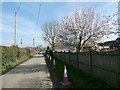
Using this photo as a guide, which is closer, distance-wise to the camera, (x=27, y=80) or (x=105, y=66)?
(x=105, y=66)

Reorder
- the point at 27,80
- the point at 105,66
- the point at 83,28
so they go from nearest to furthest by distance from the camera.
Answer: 1. the point at 105,66
2. the point at 27,80
3. the point at 83,28

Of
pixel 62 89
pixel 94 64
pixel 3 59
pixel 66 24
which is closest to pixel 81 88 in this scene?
pixel 62 89

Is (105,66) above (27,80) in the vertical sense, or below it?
above

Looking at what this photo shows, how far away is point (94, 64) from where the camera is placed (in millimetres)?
13273

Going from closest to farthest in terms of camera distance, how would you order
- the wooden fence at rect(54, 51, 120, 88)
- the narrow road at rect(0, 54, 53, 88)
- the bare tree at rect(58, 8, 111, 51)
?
the wooden fence at rect(54, 51, 120, 88)
the narrow road at rect(0, 54, 53, 88)
the bare tree at rect(58, 8, 111, 51)

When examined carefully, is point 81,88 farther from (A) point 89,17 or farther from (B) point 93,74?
(A) point 89,17

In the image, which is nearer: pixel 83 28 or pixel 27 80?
pixel 27 80

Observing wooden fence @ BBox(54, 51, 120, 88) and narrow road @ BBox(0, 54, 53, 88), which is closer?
wooden fence @ BBox(54, 51, 120, 88)

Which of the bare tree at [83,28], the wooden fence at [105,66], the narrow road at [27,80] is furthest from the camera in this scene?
the bare tree at [83,28]

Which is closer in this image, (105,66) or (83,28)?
(105,66)

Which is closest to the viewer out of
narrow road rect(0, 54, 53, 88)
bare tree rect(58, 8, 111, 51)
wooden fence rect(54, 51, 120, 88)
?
wooden fence rect(54, 51, 120, 88)

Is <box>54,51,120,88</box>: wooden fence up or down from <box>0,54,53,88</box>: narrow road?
up

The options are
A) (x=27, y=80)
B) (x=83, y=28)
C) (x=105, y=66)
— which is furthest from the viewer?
(x=83, y=28)

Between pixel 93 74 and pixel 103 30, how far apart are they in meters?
22.2
